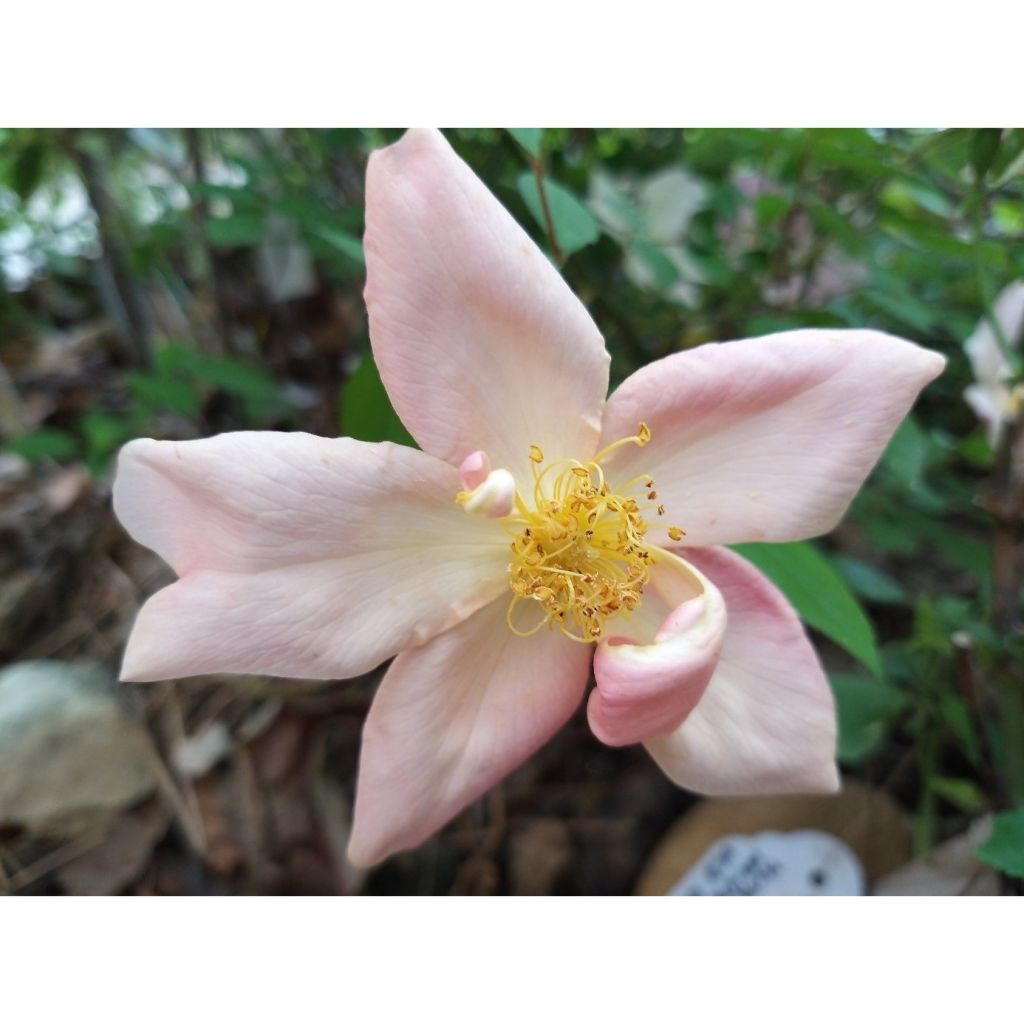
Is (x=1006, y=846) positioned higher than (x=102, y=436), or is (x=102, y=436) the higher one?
(x=102, y=436)

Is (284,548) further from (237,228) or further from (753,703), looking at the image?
(237,228)

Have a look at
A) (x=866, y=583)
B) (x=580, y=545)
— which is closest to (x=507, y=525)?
(x=580, y=545)

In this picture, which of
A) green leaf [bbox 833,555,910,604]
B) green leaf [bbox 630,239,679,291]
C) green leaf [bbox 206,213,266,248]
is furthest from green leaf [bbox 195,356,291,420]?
green leaf [bbox 833,555,910,604]

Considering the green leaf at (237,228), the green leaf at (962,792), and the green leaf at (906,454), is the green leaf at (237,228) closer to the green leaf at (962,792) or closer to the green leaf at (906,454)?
the green leaf at (906,454)

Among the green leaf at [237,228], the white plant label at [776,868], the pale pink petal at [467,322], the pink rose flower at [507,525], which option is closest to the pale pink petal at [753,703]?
the pink rose flower at [507,525]

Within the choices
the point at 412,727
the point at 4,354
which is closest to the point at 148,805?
the point at 412,727
